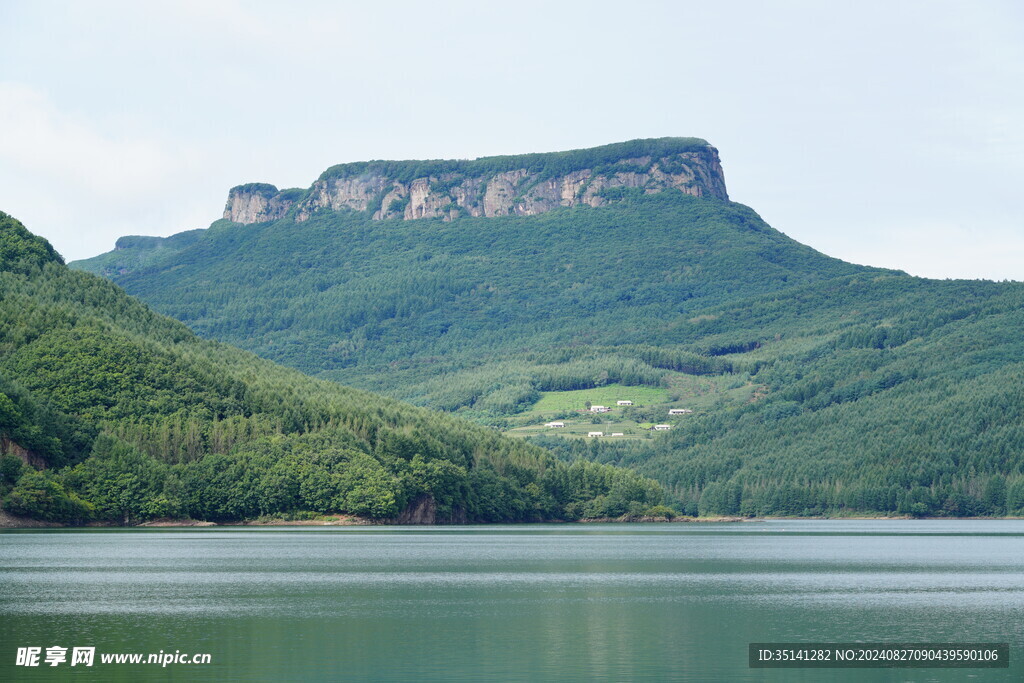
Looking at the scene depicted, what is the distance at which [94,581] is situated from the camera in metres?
76.2

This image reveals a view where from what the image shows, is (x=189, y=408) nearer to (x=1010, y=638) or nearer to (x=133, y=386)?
(x=133, y=386)

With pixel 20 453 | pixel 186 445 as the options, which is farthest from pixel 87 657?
pixel 186 445

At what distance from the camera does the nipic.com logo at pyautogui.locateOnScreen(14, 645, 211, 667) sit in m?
47.4

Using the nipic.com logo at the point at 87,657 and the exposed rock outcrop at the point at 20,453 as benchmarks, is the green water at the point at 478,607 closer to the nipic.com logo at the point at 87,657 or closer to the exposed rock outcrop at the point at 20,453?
the nipic.com logo at the point at 87,657

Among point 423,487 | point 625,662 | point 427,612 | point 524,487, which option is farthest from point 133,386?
point 625,662

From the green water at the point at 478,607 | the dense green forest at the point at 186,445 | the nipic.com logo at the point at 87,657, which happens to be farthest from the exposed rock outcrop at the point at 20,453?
the nipic.com logo at the point at 87,657

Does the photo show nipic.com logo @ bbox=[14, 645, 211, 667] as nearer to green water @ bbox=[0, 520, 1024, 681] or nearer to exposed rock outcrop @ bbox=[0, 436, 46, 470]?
green water @ bbox=[0, 520, 1024, 681]

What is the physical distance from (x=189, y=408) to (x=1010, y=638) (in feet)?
426

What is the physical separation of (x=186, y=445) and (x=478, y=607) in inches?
3974

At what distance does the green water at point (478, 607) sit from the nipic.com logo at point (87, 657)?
0.69 meters

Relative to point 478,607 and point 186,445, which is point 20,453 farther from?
point 478,607

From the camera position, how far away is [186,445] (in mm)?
162500

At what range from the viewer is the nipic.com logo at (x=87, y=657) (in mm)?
47438

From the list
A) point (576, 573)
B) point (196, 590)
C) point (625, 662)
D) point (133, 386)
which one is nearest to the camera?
point (625, 662)
